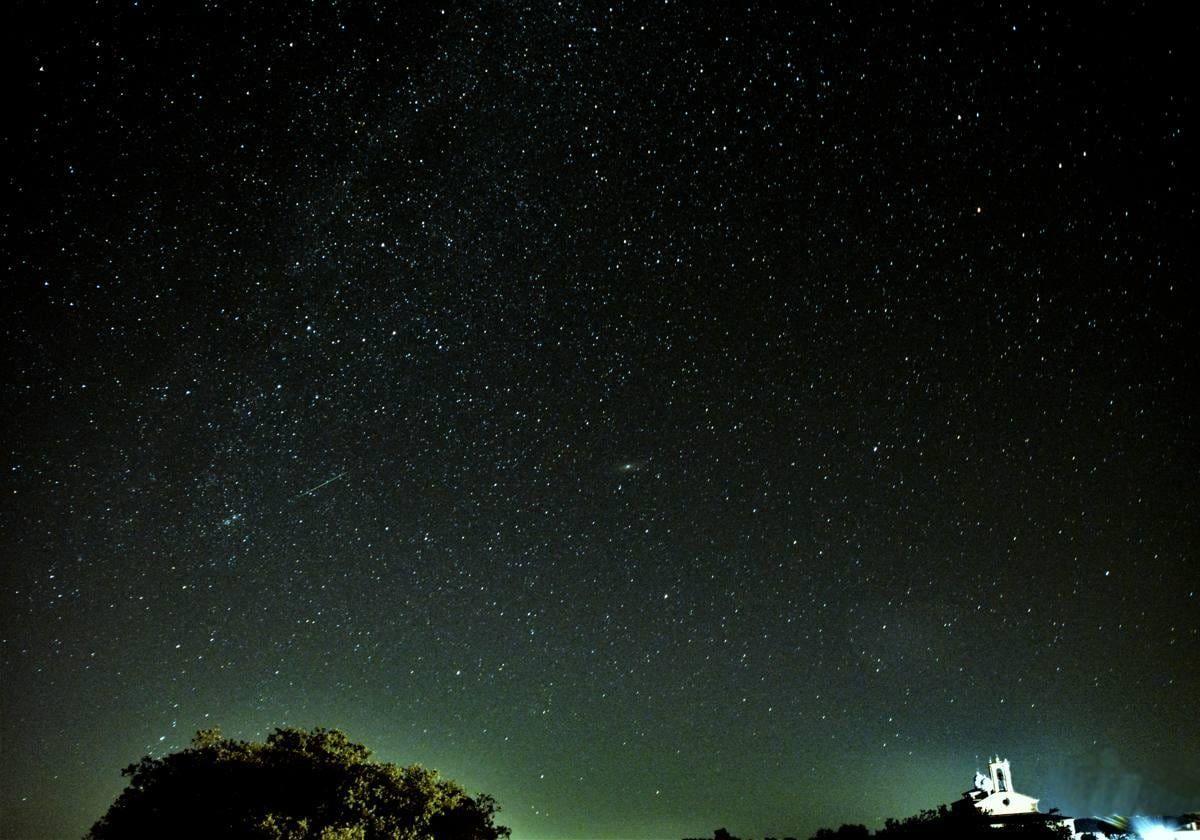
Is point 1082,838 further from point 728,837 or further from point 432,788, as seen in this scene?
point 432,788

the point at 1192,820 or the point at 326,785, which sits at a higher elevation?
the point at 326,785

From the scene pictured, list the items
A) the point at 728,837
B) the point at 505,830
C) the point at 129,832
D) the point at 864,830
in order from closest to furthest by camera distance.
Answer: the point at 129,832
the point at 864,830
the point at 505,830
the point at 728,837

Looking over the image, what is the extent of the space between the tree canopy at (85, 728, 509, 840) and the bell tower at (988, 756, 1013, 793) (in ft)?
113

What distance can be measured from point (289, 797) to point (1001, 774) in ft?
134

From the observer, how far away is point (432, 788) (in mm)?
21438

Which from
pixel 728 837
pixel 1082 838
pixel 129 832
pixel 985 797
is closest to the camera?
pixel 129 832

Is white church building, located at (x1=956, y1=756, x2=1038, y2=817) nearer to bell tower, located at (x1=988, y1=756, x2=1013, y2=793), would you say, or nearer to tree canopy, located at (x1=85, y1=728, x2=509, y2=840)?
bell tower, located at (x1=988, y1=756, x2=1013, y2=793)

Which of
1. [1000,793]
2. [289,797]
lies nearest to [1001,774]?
[1000,793]

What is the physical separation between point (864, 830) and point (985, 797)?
2700 cm

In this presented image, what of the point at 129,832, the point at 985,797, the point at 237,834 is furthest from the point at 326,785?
the point at 985,797

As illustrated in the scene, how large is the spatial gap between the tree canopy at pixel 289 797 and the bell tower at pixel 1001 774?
113ft

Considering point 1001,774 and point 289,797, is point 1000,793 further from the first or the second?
point 289,797

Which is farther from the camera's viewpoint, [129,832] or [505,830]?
[505,830]

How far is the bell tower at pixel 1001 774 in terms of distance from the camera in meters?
44.7
